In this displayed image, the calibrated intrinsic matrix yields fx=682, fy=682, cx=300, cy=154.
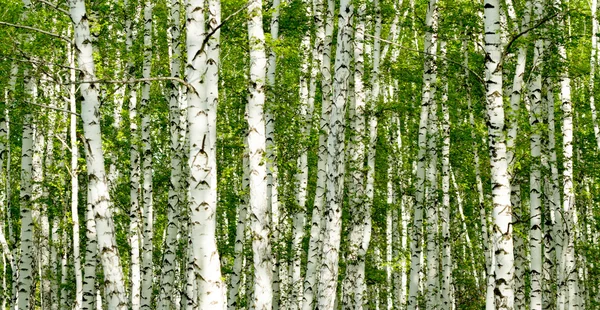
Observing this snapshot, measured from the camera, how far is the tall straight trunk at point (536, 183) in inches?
475

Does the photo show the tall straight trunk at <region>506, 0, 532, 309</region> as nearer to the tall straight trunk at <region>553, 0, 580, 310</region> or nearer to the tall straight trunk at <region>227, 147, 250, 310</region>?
the tall straight trunk at <region>553, 0, 580, 310</region>

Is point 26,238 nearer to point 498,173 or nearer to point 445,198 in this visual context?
point 498,173

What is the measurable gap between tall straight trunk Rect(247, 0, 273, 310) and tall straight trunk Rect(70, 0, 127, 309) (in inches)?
69.9

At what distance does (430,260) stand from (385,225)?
6.01 meters

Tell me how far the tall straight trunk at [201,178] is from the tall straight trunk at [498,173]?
3.53 m

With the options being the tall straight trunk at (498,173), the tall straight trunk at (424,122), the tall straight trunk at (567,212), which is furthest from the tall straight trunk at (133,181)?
the tall straight trunk at (567,212)

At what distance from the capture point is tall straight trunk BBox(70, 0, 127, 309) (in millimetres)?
8461

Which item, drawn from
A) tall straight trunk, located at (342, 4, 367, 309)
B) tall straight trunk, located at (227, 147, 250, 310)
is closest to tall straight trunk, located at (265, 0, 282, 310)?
tall straight trunk, located at (227, 147, 250, 310)

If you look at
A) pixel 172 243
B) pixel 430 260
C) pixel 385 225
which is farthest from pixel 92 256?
pixel 385 225

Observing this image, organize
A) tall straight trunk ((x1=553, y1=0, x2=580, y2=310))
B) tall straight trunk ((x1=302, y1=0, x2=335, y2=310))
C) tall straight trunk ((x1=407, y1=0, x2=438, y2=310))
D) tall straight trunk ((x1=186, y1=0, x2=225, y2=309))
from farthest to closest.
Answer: tall straight trunk ((x1=407, y1=0, x2=438, y2=310)), tall straight trunk ((x1=553, y1=0, x2=580, y2=310)), tall straight trunk ((x1=302, y1=0, x2=335, y2=310)), tall straight trunk ((x1=186, y1=0, x2=225, y2=309))

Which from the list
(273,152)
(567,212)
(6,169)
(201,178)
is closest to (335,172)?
(273,152)

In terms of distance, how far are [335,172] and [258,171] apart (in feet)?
7.36

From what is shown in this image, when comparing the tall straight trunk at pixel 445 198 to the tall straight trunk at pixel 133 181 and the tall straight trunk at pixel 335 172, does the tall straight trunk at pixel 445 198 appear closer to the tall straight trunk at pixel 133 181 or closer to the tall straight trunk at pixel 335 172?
the tall straight trunk at pixel 335 172

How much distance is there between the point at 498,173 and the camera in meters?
8.47
